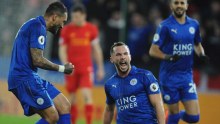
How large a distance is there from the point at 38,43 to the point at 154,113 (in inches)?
68.2

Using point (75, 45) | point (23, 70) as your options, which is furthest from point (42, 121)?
point (75, 45)

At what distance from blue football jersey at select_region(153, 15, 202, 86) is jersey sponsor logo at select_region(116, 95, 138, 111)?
2238 mm

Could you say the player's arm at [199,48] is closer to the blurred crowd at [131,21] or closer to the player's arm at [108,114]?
the player's arm at [108,114]

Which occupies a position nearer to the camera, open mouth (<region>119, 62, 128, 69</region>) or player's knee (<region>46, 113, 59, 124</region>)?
open mouth (<region>119, 62, 128, 69</region>)

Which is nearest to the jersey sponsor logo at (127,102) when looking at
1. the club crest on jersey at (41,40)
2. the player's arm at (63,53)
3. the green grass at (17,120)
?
the club crest on jersey at (41,40)

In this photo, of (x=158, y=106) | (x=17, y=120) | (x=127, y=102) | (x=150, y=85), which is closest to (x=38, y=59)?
(x=127, y=102)

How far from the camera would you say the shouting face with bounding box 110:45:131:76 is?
8.07 meters

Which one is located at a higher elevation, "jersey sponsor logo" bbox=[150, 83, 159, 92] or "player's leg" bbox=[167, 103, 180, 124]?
"jersey sponsor logo" bbox=[150, 83, 159, 92]

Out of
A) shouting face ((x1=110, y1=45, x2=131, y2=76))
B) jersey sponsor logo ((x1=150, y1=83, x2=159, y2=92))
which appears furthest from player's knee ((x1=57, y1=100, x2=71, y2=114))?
jersey sponsor logo ((x1=150, y1=83, x2=159, y2=92))

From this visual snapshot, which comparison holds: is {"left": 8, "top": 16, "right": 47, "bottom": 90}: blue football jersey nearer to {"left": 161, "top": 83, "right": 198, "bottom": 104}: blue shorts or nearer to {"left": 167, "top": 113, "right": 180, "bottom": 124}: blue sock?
{"left": 161, "top": 83, "right": 198, "bottom": 104}: blue shorts

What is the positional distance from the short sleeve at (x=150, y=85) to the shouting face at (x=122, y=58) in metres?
0.28

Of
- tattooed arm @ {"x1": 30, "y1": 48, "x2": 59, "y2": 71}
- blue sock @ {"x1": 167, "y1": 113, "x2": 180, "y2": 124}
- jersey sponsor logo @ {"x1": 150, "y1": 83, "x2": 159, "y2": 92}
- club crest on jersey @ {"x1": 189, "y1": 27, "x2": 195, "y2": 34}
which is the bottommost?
blue sock @ {"x1": 167, "y1": 113, "x2": 180, "y2": 124}

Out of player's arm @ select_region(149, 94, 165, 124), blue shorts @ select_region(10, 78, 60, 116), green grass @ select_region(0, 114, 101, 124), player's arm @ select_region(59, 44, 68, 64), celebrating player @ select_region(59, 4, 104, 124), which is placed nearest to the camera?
player's arm @ select_region(149, 94, 165, 124)

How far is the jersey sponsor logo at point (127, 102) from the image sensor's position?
8.16 m
